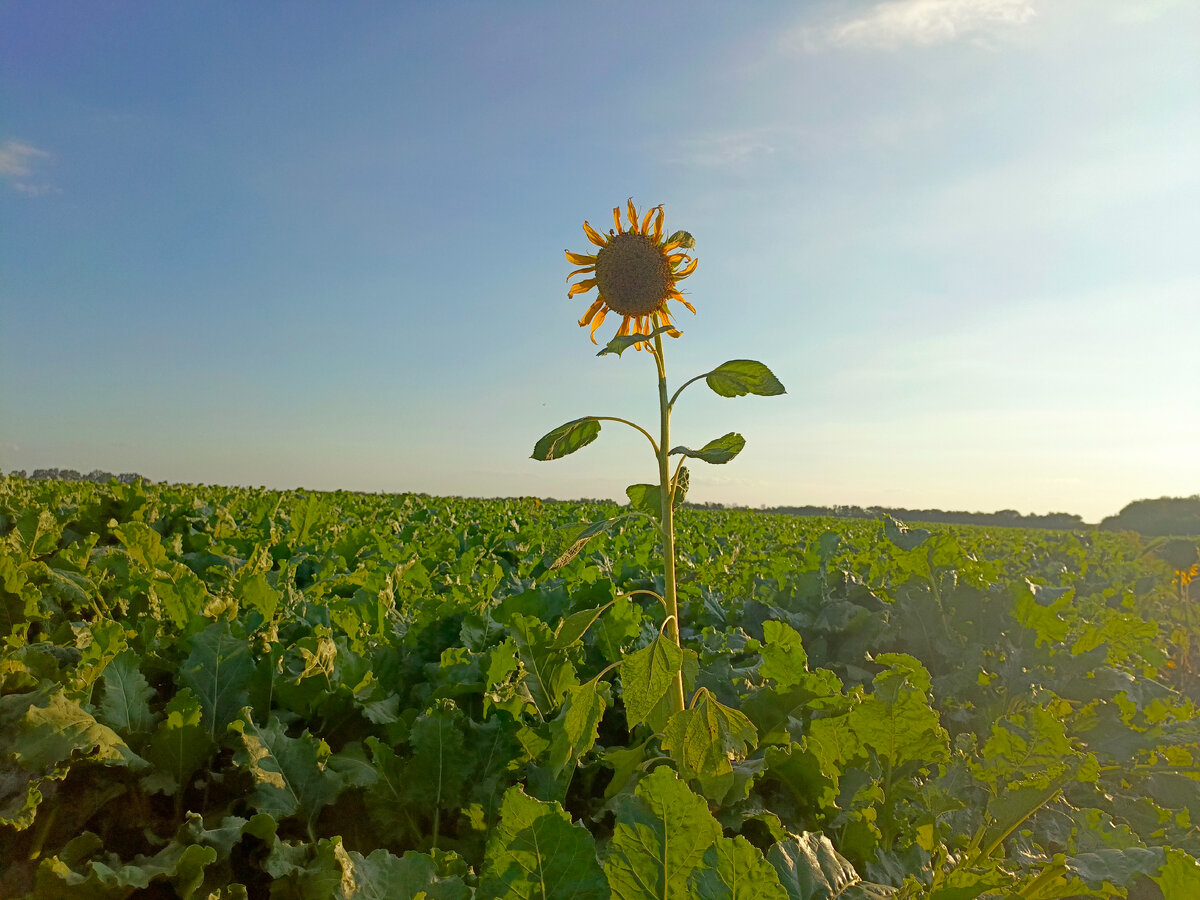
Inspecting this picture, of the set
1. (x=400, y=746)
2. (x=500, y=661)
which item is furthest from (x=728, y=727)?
(x=400, y=746)

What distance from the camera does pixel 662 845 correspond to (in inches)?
47.5

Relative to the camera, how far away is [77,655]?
2400mm

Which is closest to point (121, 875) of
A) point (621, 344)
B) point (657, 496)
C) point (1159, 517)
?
point (657, 496)

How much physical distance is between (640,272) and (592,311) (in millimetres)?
318

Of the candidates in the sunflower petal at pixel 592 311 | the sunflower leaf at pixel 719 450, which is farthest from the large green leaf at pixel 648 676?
the sunflower petal at pixel 592 311

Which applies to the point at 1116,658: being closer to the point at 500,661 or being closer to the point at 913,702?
the point at 913,702

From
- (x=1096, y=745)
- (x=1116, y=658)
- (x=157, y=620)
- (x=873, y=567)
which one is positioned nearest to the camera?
(x=157, y=620)

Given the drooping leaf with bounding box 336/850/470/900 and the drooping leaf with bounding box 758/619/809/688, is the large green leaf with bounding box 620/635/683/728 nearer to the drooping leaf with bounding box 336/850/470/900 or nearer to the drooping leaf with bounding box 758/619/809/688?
the drooping leaf with bounding box 336/850/470/900

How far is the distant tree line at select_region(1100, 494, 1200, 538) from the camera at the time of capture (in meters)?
53.7

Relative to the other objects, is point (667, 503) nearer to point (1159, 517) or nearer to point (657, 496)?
point (657, 496)

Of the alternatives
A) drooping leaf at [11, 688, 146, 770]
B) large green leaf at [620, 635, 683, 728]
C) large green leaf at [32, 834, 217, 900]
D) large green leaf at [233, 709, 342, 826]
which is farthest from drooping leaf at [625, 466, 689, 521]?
drooping leaf at [11, 688, 146, 770]

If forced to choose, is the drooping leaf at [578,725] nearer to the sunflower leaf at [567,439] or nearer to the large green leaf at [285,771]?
the sunflower leaf at [567,439]

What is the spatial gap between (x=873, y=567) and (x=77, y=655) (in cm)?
392

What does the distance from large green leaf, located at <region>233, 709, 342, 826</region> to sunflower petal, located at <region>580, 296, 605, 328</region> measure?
1.48m
